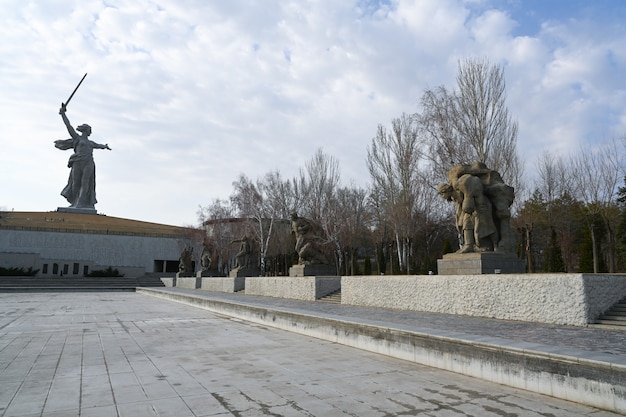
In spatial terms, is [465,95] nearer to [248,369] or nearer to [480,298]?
[480,298]

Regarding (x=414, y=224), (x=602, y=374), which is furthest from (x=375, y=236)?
(x=602, y=374)

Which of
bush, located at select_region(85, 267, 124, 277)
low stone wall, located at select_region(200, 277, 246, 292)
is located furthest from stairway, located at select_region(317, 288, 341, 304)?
bush, located at select_region(85, 267, 124, 277)

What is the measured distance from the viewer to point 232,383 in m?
4.37

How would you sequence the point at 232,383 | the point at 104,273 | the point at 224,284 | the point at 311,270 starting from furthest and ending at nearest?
the point at 104,273
the point at 224,284
the point at 311,270
the point at 232,383

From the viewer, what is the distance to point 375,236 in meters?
29.9

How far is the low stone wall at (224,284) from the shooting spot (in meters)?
23.5

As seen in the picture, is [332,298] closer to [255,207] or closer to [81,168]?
[255,207]

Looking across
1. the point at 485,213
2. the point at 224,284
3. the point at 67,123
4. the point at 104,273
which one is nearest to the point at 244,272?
the point at 224,284

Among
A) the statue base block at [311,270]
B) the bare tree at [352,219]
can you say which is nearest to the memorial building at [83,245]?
the bare tree at [352,219]

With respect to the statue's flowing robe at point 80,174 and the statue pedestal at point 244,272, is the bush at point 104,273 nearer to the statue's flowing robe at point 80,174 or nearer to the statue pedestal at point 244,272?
the statue's flowing robe at point 80,174

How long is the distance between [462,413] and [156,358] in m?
4.02

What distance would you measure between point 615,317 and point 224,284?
2096 centimetres

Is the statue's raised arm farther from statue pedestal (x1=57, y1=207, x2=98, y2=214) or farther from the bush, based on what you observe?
the bush

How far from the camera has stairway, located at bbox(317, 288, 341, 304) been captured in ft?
46.9
